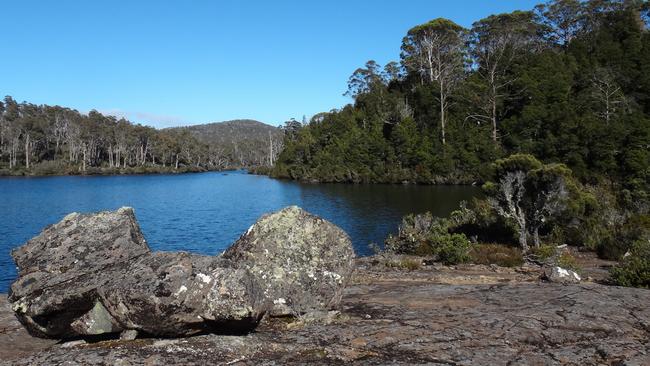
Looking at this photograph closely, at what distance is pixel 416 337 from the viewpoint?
7.00m

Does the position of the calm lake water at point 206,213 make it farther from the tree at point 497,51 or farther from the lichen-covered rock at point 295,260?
the tree at point 497,51

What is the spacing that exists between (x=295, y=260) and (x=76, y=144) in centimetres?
17247

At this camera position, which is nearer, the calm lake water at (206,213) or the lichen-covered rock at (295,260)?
the lichen-covered rock at (295,260)

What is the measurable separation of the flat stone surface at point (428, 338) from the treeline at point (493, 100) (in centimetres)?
5819

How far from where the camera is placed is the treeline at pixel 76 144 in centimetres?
14862

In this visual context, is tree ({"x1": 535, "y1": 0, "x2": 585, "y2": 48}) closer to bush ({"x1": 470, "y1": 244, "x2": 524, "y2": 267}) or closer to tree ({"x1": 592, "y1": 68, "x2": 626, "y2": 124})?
tree ({"x1": 592, "y1": 68, "x2": 626, "y2": 124})

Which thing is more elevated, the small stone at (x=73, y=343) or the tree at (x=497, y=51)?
the tree at (x=497, y=51)

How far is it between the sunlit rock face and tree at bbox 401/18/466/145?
84766 mm

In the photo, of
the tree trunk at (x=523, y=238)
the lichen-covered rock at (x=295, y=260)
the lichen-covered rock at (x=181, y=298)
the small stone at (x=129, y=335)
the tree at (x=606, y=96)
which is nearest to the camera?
the lichen-covered rock at (x=181, y=298)

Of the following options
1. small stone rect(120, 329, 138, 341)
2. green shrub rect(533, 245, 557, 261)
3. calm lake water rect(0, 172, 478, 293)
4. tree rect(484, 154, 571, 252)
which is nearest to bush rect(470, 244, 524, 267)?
green shrub rect(533, 245, 557, 261)

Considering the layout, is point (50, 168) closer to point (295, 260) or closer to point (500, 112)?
point (500, 112)

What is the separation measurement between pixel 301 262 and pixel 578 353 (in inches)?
172

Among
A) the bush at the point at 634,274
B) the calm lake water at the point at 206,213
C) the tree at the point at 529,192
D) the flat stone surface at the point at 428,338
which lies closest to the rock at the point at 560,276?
the bush at the point at 634,274

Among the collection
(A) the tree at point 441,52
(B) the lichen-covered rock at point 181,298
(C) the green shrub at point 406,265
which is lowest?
Answer: (C) the green shrub at point 406,265
